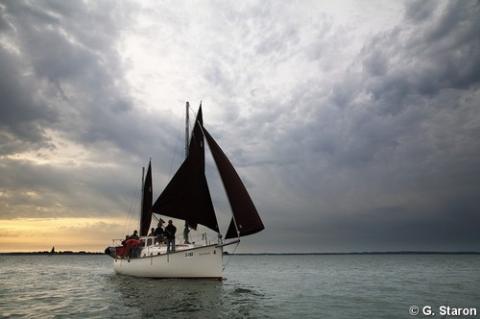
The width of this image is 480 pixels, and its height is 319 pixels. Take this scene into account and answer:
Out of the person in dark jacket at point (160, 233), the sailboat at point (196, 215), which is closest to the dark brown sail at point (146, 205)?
the sailboat at point (196, 215)

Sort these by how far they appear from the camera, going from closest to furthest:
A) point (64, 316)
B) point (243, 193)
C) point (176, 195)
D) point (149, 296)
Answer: point (64, 316) < point (149, 296) < point (243, 193) < point (176, 195)

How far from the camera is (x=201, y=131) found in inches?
1083

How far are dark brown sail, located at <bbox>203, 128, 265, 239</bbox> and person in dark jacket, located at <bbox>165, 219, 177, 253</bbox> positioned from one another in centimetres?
430

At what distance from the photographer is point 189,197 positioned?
2644 cm

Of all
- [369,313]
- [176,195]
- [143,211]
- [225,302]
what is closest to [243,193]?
[176,195]

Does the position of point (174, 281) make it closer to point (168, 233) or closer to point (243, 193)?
point (168, 233)

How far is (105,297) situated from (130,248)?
28.2 ft

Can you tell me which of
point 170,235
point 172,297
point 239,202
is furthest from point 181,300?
point 239,202

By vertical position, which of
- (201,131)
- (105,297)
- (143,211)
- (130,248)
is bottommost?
(105,297)

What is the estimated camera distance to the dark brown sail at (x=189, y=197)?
2614 centimetres

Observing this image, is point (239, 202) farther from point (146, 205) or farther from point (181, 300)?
point (146, 205)

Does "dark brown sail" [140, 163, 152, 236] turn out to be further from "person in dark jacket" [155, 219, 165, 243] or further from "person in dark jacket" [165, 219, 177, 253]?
"person in dark jacket" [165, 219, 177, 253]

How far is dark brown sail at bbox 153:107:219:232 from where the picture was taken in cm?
2614

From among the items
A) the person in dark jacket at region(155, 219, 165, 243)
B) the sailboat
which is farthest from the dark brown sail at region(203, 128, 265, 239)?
the person in dark jacket at region(155, 219, 165, 243)
